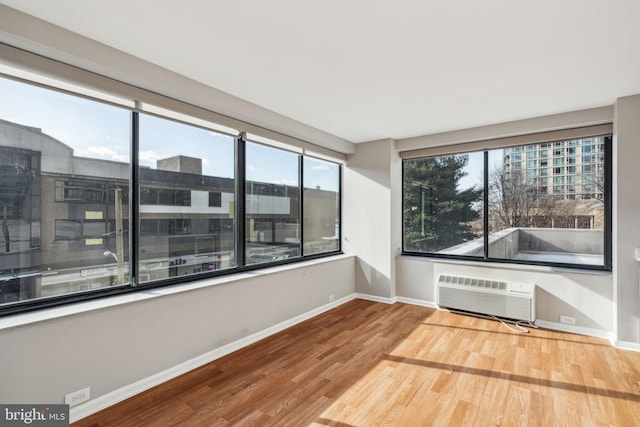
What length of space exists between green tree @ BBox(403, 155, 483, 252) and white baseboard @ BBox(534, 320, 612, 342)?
53.7 inches

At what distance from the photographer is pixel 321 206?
4953mm

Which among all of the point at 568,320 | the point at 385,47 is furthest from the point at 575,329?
the point at 385,47

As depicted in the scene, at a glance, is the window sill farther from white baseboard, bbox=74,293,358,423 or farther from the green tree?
the green tree

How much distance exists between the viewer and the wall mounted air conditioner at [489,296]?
376 cm

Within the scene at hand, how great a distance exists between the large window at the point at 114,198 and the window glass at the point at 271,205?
22 millimetres

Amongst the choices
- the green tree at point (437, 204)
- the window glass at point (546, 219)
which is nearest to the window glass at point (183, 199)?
the green tree at point (437, 204)

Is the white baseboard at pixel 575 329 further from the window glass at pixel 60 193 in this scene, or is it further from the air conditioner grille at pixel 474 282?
the window glass at pixel 60 193

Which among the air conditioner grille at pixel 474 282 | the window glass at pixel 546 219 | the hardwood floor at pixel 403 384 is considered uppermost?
the window glass at pixel 546 219

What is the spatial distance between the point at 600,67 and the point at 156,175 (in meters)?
3.94

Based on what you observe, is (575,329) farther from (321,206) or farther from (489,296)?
(321,206)

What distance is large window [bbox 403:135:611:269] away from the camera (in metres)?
3.71

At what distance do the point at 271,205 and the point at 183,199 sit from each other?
4.05ft

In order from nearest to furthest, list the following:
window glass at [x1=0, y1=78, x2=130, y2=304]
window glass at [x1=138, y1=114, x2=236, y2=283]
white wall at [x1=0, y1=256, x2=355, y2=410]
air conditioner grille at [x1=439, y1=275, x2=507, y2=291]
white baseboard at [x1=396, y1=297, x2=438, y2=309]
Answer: white wall at [x1=0, y1=256, x2=355, y2=410]
window glass at [x1=0, y1=78, x2=130, y2=304]
window glass at [x1=138, y1=114, x2=236, y2=283]
air conditioner grille at [x1=439, y1=275, x2=507, y2=291]
white baseboard at [x1=396, y1=297, x2=438, y2=309]

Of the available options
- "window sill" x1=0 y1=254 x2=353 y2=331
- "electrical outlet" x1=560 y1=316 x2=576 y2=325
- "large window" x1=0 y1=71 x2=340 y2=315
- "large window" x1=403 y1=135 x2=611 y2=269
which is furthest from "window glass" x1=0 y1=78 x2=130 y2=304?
"electrical outlet" x1=560 y1=316 x2=576 y2=325
